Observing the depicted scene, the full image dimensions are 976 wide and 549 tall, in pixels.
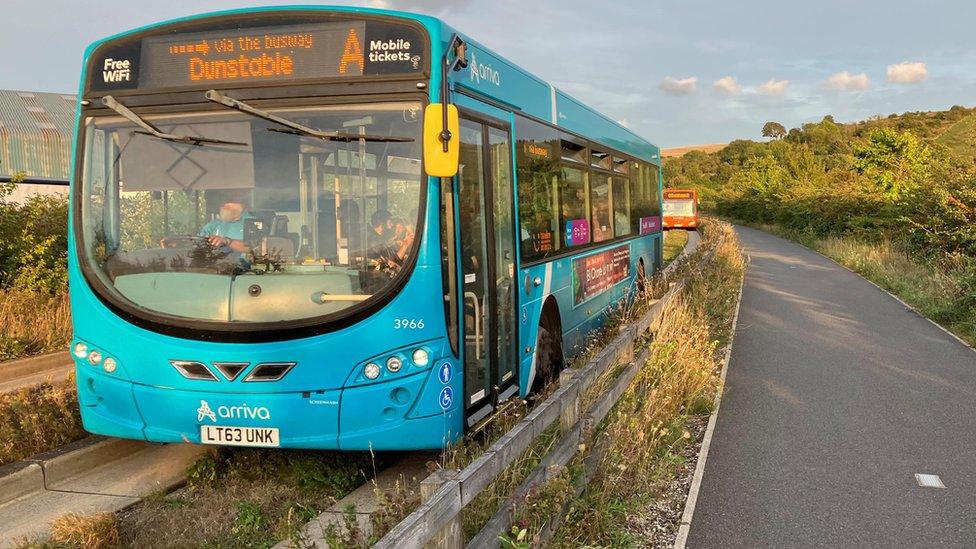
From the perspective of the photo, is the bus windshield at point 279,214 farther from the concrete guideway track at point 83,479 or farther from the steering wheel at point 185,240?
the concrete guideway track at point 83,479

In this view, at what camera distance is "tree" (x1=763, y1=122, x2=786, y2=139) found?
146 metres

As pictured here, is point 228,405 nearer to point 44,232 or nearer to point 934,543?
point 934,543

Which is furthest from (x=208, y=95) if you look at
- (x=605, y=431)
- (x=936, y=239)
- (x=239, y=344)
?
(x=936, y=239)

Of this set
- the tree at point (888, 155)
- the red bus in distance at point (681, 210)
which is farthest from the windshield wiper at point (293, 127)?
the red bus in distance at point (681, 210)

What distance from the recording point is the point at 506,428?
5.61 m

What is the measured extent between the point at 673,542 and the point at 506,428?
132 cm

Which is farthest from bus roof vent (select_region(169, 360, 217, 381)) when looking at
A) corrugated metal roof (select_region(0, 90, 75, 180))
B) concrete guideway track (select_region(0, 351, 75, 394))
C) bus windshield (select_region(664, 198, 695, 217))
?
bus windshield (select_region(664, 198, 695, 217))

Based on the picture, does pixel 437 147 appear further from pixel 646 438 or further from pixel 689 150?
pixel 689 150

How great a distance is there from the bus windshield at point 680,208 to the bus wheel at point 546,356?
1809 inches

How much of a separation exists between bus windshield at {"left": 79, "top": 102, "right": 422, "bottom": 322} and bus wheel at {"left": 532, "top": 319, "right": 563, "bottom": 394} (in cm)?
271

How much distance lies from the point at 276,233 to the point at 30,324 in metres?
6.79

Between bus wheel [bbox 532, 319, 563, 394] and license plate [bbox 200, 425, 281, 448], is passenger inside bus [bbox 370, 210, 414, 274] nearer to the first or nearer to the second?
license plate [bbox 200, 425, 281, 448]

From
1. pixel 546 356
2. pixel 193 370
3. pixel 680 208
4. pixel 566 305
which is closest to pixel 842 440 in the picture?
pixel 546 356

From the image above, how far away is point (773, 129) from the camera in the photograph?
488 ft
